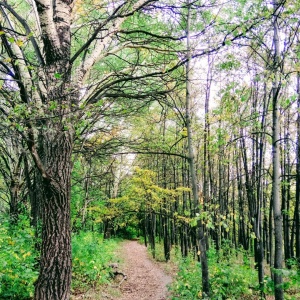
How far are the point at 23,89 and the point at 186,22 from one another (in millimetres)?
4962

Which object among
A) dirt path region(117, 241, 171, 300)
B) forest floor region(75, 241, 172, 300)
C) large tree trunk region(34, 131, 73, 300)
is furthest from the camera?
dirt path region(117, 241, 171, 300)

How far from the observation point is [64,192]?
10.7 feet

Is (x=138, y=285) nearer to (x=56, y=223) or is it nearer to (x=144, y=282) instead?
(x=144, y=282)

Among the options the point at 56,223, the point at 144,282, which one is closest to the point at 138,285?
the point at 144,282

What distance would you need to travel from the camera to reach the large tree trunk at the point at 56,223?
3033mm

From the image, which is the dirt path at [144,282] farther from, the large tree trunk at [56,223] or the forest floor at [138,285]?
the large tree trunk at [56,223]

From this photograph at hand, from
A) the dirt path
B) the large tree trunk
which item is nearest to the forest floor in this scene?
the dirt path

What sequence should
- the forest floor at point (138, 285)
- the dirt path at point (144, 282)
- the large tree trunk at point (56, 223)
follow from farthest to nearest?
the dirt path at point (144, 282), the forest floor at point (138, 285), the large tree trunk at point (56, 223)

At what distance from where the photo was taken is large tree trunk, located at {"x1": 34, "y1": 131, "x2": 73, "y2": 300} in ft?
9.95

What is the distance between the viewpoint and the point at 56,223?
10.4 ft

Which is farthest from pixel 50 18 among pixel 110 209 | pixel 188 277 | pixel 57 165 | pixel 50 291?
pixel 110 209

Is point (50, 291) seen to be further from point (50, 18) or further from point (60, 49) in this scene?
point (50, 18)

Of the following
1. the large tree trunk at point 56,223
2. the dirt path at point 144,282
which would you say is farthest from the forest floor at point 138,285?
the large tree trunk at point 56,223

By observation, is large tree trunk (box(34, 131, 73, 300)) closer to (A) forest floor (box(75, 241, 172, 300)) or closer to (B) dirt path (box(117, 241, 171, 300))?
(A) forest floor (box(75, 241, 172, 300))
